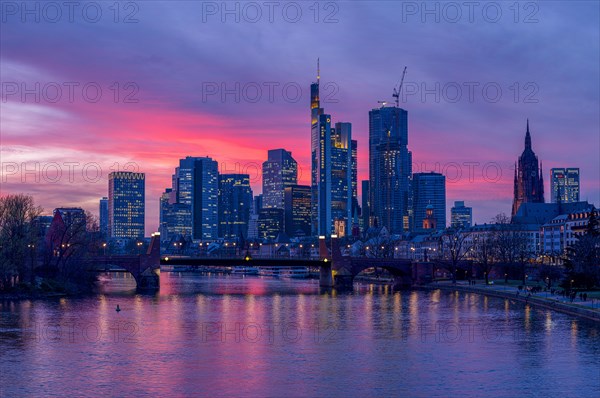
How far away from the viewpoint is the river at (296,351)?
50.3 m

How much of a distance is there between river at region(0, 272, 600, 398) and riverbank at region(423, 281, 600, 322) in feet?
5.03

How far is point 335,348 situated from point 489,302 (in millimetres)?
55845

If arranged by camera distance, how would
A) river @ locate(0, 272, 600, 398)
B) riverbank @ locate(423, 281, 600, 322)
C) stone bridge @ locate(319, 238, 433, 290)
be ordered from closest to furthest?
river @ locate(0, 272, 600, 398), riverbank @ locate(423, 281, 600, 322), stone bridge @ locate(319, 238, 433, 290)

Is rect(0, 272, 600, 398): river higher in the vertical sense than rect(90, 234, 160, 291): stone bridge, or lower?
lower

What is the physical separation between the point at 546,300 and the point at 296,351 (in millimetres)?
50543

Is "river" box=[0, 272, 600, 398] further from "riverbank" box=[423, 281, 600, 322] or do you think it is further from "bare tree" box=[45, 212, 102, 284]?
"bare tree" box=[45, 212, 102, 284]

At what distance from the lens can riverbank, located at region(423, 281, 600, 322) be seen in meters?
88.3

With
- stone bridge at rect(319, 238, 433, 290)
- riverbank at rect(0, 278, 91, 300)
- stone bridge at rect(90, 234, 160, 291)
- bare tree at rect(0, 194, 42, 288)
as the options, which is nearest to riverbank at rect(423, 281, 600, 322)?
stone bridge at rect(319, 238, 433, 290)

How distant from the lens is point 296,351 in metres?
65.1

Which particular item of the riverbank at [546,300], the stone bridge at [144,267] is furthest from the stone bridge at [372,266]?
the stone bridge at [144,267]

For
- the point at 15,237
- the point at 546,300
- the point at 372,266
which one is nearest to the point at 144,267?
the point at 372,266

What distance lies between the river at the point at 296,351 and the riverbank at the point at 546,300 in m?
1.53

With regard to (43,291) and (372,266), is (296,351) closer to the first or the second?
(43,291)

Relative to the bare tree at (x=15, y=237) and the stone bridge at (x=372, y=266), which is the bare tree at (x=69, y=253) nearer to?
the bare tree at (x=15, y=237)
